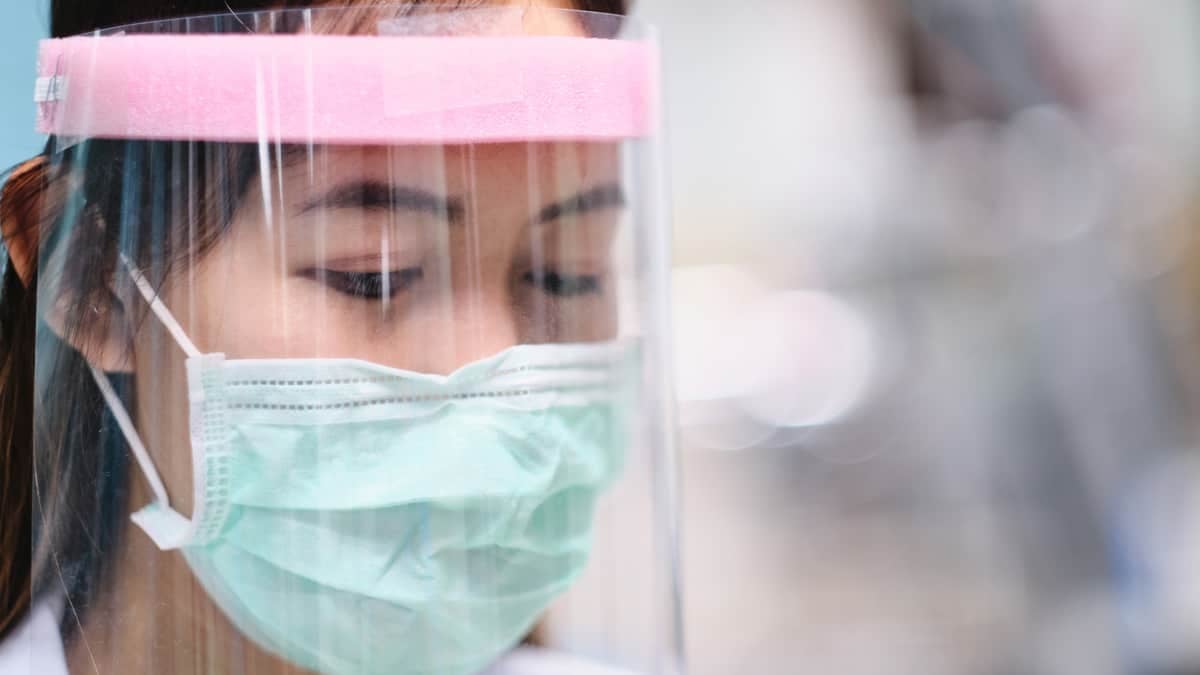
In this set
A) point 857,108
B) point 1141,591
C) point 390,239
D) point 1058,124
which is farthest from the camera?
point 857,108

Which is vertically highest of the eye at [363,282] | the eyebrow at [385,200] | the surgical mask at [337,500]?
the eyebrow at [385,200]

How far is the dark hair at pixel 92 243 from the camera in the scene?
99 cm

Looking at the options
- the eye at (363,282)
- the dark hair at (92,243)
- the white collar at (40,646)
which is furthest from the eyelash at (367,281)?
the white collar at (40,646)

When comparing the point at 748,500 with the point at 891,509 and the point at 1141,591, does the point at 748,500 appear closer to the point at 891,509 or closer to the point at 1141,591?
the point at 891,509

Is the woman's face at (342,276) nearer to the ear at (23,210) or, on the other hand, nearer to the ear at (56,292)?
the ear at (56,292)

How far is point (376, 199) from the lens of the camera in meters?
0.99

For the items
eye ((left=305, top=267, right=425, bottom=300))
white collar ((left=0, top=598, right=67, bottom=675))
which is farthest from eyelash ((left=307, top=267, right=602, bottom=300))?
white collar ((left=0, top=598, right=67, bottom=675))

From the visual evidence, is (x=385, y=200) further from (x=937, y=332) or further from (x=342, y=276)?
(x=937, y=332)

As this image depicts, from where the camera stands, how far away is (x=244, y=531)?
993 millimetres

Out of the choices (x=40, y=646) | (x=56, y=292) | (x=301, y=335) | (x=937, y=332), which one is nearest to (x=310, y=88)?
(x=301, y=335)

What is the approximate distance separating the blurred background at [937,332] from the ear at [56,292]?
2.23 m

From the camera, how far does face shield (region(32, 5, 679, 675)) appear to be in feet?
3.23

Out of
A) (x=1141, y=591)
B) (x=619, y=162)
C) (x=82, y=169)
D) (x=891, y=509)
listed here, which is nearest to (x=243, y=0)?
(x=82, y=169)

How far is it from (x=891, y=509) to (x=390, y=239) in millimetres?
3187
